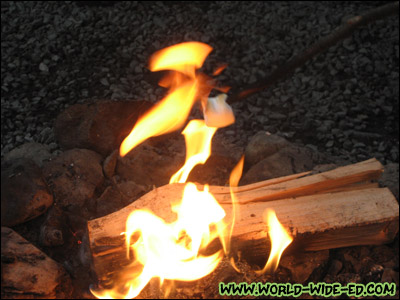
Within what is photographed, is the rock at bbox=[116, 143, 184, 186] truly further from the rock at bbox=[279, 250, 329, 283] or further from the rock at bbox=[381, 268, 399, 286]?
the rock at bbox=[381, 268, 399, 286]

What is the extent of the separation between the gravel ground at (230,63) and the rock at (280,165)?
878 millimetres

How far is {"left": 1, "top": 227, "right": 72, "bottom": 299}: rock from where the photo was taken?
2.12m

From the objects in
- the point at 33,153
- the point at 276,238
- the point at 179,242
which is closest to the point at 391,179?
the point at 276,238

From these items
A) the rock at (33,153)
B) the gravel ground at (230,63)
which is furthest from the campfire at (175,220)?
the gravel ground at (230,63)

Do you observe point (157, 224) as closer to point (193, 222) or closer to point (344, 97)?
point (193, 222)

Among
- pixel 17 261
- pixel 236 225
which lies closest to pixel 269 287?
pixel 236 225

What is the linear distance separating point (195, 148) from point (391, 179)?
1.65 meters

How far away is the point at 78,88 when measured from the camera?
14.8 ft

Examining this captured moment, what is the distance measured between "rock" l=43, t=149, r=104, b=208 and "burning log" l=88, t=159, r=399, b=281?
56cm

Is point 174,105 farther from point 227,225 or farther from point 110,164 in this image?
point 227,225

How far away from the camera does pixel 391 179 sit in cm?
330

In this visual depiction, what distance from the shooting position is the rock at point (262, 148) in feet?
11.4

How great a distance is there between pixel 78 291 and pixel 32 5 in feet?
14.9

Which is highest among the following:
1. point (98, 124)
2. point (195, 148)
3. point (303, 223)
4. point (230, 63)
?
point (230, 63)
